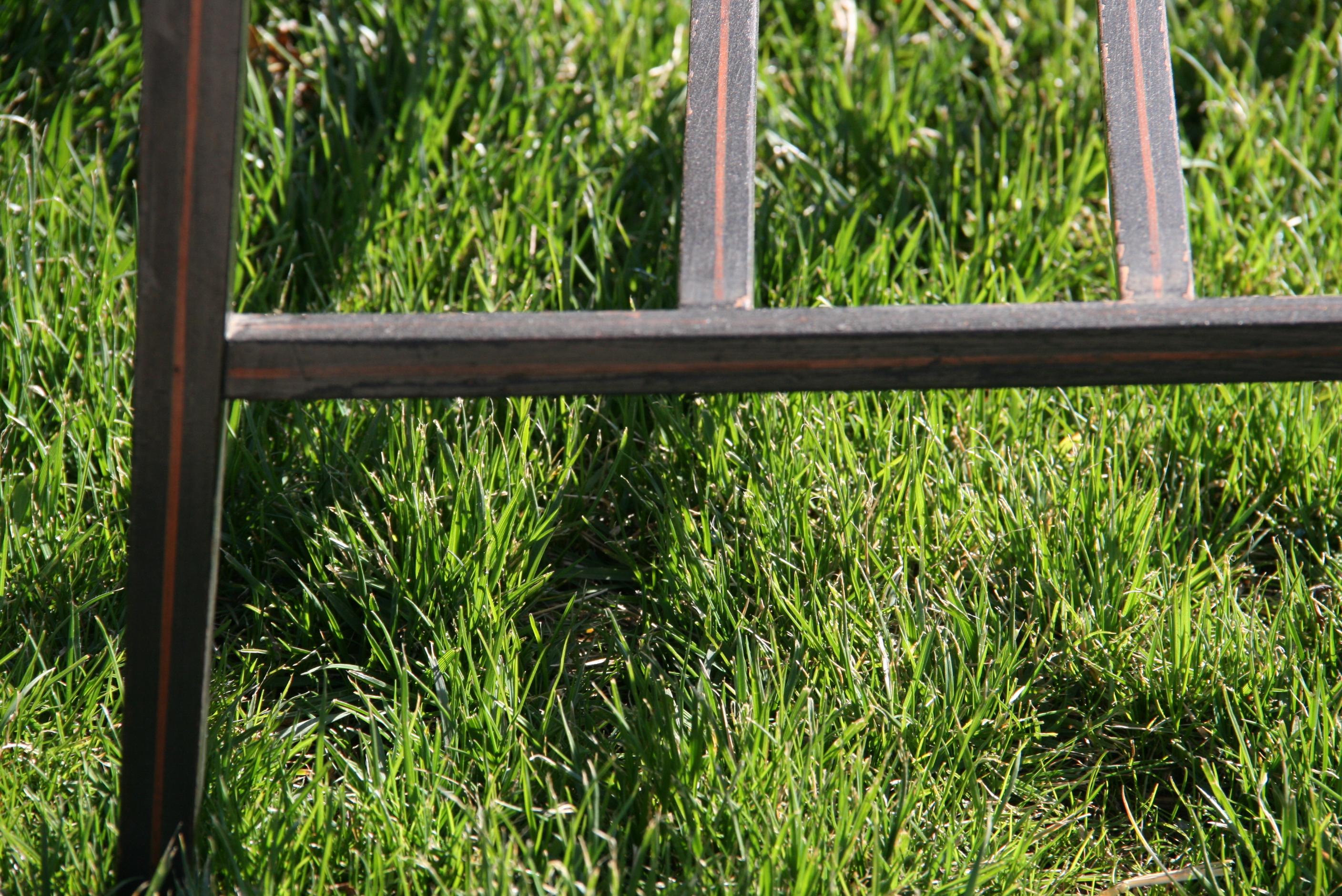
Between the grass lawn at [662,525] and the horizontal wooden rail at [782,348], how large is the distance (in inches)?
21.3

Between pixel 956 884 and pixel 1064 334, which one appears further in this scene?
pixel 956 884

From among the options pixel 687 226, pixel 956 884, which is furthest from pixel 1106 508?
pixel 687 226

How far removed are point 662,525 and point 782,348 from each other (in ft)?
2.52

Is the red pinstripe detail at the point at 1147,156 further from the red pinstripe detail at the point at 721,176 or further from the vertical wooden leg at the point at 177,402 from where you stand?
the vertical wooden leg at the point at 177,402

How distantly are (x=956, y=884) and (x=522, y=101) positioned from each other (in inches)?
66.6

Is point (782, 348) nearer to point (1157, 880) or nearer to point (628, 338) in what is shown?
point (628, 338)

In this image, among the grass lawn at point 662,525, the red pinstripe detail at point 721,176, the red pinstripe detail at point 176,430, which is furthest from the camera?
the grass lawn at point 662,525

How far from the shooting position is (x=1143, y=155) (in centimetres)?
123

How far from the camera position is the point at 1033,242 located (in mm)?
2320

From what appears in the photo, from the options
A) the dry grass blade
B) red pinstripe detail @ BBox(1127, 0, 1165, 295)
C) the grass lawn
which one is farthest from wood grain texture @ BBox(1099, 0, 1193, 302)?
the dry grass blade

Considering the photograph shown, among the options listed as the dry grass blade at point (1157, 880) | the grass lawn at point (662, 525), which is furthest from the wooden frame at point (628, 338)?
the dry grass blade at point (1157, 880)

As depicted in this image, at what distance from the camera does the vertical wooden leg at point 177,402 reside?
1063 millimetres

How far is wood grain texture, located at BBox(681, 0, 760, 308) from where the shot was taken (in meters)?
1.16

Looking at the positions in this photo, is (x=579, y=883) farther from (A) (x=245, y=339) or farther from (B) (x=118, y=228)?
(B) (x=118, y=228)
